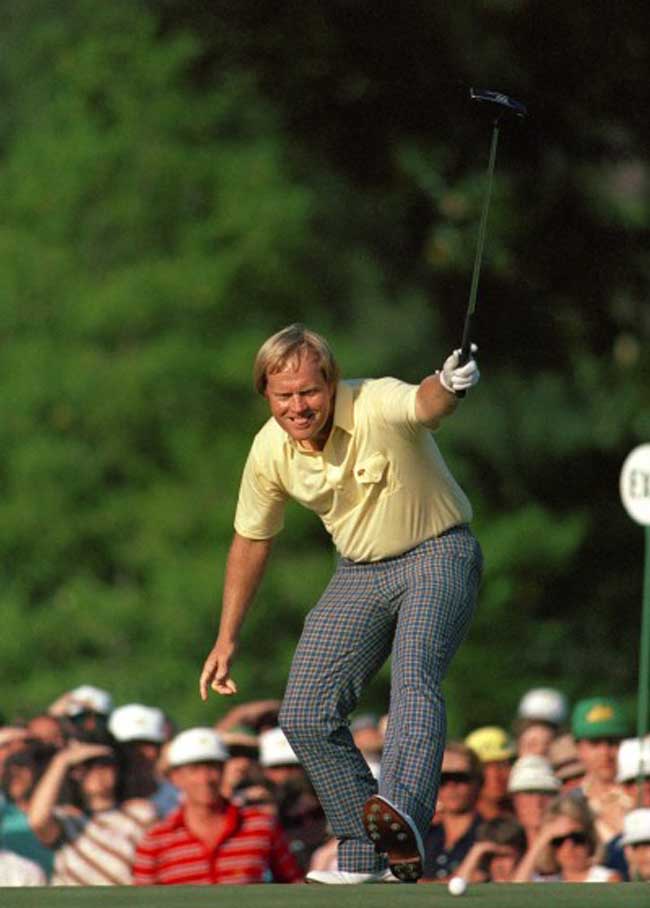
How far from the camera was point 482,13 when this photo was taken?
25.0 metres

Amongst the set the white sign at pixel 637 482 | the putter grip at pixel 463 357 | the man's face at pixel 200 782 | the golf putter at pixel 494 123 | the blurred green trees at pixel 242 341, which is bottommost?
the man's face at pixel 200 782

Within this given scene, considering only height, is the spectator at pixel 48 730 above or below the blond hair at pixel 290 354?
below

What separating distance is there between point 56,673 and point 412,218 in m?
5.33

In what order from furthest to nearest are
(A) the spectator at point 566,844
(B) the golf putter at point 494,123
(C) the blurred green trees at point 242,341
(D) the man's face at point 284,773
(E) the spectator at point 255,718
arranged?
(C) the blurred green trees at point 242,341
(E) the spectator at point 255,718
(D) the man's face at point 284,773
(A) the spectator at point 566,844
(B) the golf putter at point 494,123

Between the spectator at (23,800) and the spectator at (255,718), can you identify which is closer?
the spectator at (23,800)

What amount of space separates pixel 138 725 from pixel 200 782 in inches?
76.1

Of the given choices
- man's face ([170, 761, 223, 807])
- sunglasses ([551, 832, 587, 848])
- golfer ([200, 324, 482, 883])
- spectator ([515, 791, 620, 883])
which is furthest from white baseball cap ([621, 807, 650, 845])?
golfer ([200, 324, 482, 883])

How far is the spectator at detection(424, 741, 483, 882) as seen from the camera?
11234mm

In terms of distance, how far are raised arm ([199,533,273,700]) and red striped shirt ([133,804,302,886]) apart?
4.17ft

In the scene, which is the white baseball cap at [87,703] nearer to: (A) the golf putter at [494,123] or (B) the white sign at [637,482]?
(B) the white sign at [637,482]

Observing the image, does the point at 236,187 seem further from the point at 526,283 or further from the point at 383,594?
the point at 383,594

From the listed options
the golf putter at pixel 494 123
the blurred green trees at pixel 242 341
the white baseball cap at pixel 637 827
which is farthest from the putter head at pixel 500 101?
the blurred green trees at pixel 242 341

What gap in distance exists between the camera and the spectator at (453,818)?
1123 cm

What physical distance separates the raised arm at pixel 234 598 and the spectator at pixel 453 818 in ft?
7.60
